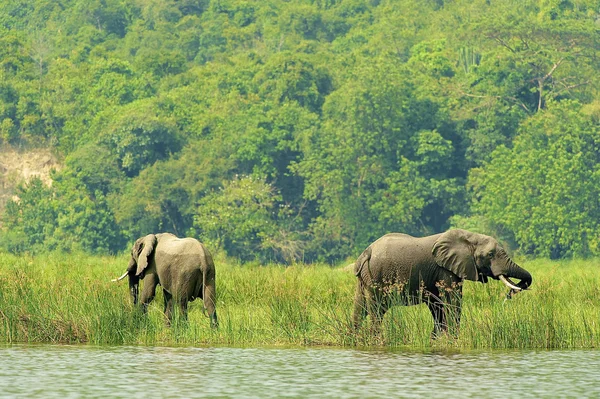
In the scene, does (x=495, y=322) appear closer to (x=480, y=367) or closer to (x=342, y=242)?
(x=480, y=367)

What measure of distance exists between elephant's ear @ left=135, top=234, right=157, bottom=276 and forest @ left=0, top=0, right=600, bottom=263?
3024cm

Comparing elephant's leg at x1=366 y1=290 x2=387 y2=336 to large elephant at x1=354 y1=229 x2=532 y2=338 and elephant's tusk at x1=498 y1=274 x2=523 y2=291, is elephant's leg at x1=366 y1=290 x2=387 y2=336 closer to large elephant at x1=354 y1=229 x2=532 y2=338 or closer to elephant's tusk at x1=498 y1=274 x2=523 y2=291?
large elephant at x1=354 y1=229 x2=532 y2=338

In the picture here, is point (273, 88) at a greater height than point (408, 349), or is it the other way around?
point (273, 88)

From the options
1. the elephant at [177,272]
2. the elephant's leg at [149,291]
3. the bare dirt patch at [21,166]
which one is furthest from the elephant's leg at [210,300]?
the bare dirt patch at [21,166]

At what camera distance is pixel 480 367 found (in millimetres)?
12430

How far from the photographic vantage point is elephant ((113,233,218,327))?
15.6 metres

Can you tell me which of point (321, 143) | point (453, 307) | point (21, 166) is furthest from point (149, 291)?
point (21, 166)

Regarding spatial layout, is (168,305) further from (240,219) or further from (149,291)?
(240,219)

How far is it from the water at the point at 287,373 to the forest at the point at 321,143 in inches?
1305

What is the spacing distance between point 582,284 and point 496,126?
33537 mm

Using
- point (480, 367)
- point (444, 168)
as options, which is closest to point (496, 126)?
point (444, 168)

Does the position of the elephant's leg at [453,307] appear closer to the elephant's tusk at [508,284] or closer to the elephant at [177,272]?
the elephant's tusk at [508,284]

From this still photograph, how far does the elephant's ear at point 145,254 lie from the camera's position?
53.2 feet

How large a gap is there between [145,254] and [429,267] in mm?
3381
